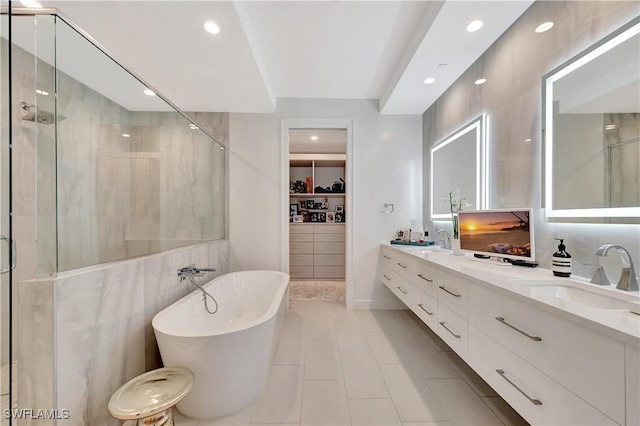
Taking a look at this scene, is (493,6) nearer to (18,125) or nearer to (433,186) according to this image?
(433,186)

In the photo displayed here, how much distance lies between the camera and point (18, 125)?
42.3 inches

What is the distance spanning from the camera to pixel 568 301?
85cm

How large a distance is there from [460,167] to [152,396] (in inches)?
110

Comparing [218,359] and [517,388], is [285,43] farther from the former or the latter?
[517,388]

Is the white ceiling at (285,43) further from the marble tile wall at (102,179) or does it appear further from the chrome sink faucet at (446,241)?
the chrome sink faucet at (446,241)

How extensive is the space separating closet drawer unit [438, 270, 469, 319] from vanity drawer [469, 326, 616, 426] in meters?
0.14

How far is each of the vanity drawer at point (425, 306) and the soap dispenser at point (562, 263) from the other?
2.23ft

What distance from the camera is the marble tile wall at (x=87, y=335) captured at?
985 millimetres

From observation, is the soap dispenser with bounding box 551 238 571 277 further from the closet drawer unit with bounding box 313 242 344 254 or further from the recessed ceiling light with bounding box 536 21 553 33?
the closet drawer unit with bounding box 313 242 344 254

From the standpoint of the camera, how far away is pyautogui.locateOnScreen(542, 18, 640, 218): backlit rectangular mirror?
1.04 m

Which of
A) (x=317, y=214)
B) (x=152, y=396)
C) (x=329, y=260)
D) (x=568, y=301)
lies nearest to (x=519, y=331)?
(x=568, y=301)

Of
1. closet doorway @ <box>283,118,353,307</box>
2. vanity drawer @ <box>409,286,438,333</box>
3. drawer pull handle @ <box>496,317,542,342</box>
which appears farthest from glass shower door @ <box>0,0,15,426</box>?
closet doorway @ <box>283,118,353,307</box>

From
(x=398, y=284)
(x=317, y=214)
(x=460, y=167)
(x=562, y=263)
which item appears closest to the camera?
(x=562, y=263)

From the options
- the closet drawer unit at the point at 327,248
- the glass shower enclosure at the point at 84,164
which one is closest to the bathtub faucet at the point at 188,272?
the glass shower enclosure at the point at 84,164
